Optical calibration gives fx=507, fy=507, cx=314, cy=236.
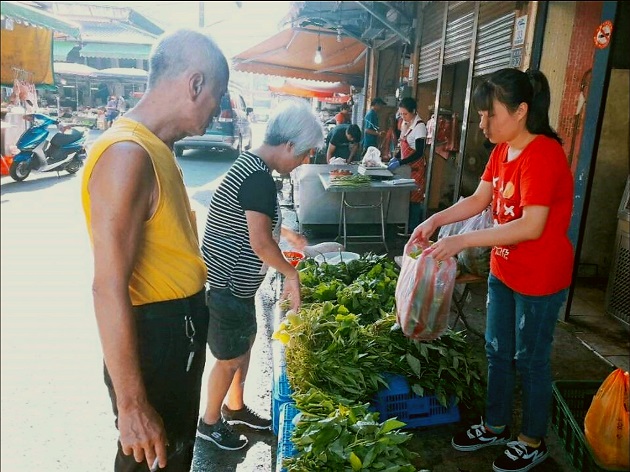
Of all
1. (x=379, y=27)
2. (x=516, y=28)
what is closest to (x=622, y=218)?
(x=516, y=28)

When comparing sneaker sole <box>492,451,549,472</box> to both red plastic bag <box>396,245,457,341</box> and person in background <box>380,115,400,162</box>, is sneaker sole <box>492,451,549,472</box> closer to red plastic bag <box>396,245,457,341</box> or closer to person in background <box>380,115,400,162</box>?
red plastic bag <box>396,245,457,341</box>

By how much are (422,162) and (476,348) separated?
365cm

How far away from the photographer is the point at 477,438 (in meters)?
2.70

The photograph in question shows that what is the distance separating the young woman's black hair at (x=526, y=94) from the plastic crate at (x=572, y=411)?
109 centimetres

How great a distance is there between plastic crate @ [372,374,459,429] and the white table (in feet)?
12.1

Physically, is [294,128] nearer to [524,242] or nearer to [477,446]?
[524,242]

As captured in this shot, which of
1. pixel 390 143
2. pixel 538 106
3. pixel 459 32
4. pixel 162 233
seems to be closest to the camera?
pixel 162 233

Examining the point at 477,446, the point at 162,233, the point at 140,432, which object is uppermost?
the point at 162,233

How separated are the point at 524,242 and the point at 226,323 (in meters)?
1.54

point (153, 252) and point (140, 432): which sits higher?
point (153, 252)

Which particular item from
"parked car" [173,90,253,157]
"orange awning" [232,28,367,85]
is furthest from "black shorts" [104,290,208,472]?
"parked car" [173,90,253,157]

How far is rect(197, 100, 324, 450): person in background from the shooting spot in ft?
8.18

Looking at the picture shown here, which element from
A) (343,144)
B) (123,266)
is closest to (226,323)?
(123,266)

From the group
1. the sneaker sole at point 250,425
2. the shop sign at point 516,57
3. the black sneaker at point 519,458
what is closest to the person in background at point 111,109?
the sneaker sole at point 250,425
